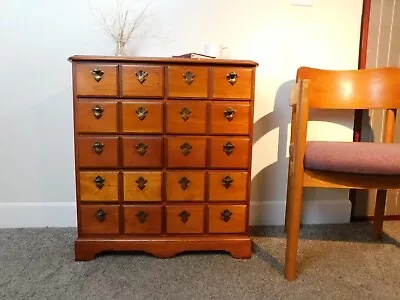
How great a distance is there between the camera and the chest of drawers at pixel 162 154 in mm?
1235

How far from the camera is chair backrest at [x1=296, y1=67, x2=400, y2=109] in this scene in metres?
1.50

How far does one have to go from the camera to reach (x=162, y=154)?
1.29m

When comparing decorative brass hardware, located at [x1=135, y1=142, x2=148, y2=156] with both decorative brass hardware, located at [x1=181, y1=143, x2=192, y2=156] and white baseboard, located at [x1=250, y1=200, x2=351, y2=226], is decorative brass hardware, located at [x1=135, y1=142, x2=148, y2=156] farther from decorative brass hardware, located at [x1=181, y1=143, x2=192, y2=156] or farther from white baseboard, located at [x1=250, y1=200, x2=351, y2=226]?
white baseboard, located at [x1=250, y1=200, x2=351, y2=226]

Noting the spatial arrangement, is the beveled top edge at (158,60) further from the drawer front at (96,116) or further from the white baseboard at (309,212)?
the white baseboard at (309,212)

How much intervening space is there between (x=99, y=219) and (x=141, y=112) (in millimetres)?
467

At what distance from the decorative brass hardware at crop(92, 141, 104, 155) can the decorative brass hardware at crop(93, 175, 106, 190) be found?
0.10 m

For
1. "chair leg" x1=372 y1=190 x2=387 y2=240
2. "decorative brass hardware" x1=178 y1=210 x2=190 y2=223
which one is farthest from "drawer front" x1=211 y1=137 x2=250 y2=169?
"chair leg" x1=372 y1=190 x2=387 y2=240

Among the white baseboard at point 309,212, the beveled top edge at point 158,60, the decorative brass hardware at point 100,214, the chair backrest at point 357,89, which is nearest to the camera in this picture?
the beveled top edge at point 158,60

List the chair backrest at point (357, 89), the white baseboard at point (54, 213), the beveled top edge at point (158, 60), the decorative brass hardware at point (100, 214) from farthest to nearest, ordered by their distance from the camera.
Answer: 1. the white baseboard at point (54, 213)
2. the chair backrest at point (357, 89)
3. the decorative brass hardware at point (100, 214)
4. the beveled top edge at point (158, 60)

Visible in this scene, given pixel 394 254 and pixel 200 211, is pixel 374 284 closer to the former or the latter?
pixel 394 254

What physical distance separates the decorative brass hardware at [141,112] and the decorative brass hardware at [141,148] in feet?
0.34

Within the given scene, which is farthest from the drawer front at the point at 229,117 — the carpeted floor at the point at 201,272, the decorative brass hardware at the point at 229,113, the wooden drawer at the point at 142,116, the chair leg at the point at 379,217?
the chair leg at the point at 379,217

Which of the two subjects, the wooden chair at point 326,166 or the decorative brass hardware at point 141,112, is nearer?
the wooden chair at point 326,166

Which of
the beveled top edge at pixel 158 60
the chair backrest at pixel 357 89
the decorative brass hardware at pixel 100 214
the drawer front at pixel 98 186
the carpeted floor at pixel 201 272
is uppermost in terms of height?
the beveled top edge at pixel 158 60
